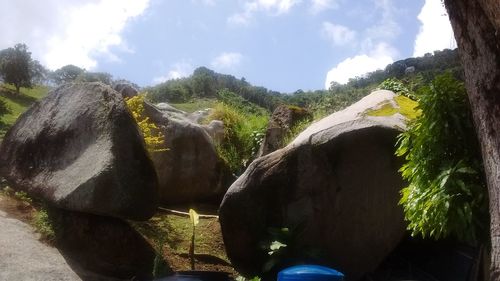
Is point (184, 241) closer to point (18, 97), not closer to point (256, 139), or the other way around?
point (256, 139)

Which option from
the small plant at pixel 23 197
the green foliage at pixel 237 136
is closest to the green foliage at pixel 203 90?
the green foliage at pixel 237 136

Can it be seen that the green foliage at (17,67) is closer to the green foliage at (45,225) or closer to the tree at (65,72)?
the tree at (65,72)

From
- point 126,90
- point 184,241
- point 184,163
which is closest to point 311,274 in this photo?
point 184,241

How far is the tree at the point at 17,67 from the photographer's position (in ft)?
80.0

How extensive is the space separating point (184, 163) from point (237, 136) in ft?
8.53

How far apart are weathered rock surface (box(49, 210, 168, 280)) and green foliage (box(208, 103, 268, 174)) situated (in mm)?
5201

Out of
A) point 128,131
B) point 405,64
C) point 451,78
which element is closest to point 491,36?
point 451,78

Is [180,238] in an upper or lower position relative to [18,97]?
lower

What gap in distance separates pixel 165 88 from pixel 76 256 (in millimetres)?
23709

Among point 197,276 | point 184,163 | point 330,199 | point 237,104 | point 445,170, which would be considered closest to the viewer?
point 445,170

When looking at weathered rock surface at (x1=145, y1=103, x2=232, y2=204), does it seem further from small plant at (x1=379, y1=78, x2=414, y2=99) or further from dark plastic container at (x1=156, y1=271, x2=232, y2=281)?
dark plastic container at (x1=156, y1=271, x2=232, y2=281)

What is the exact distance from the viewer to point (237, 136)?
14.4 m

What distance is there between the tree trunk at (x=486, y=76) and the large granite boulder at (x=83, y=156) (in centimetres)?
509

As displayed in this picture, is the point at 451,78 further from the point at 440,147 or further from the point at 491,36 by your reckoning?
the point at 491,36
